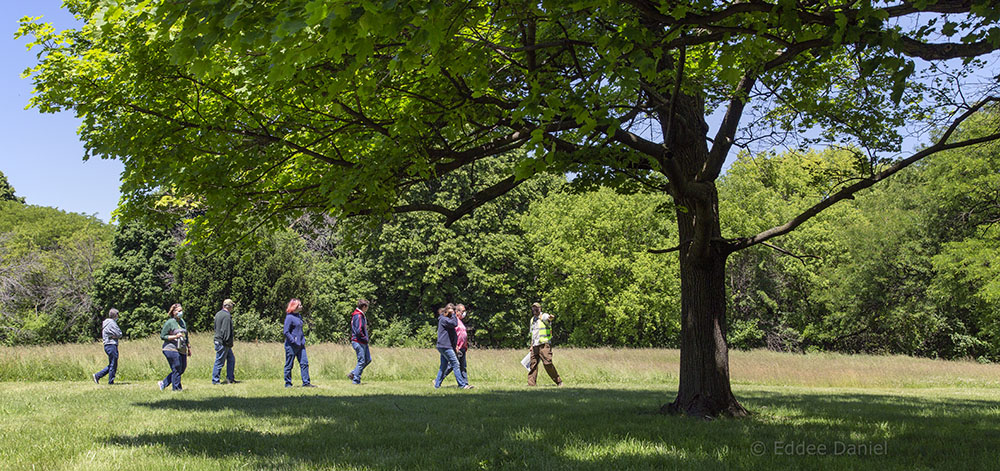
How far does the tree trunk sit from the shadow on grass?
1.65 ft

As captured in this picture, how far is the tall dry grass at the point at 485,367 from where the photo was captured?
55.4 feet

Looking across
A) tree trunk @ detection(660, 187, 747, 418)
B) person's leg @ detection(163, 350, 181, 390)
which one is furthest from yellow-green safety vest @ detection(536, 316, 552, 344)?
person's leg @ detection(163, 350, 181, 390)

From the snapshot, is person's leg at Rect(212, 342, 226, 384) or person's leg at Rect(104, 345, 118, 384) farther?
person's leg at Rect(212, 342, 226, 384)

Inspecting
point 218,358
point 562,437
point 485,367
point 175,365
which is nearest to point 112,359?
point 218,358

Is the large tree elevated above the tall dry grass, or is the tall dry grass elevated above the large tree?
the large tree

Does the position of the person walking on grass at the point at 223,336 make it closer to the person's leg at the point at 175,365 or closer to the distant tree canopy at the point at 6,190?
the person's leg at the point at 175,365

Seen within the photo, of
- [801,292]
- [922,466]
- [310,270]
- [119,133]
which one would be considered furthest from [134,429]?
[801,292]

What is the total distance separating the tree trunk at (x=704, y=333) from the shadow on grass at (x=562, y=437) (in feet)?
1.65

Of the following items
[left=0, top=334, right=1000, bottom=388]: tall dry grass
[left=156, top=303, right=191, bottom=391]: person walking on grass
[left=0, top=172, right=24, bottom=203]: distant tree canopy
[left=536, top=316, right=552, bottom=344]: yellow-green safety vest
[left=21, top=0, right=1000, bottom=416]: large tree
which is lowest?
[left=0, top=334, right=1000, bottom=388]: tall dry grass

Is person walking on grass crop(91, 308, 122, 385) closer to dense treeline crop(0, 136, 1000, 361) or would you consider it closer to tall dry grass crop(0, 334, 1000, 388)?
tall dry grass crop(0, 334, 1000, 388)

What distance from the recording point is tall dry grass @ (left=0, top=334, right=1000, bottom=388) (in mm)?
16891

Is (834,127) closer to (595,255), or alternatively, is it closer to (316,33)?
(316,33)

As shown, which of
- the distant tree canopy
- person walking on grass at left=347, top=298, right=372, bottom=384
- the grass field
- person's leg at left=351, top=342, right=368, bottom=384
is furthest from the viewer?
the distant tree canopy

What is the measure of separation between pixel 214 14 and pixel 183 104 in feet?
18.8
